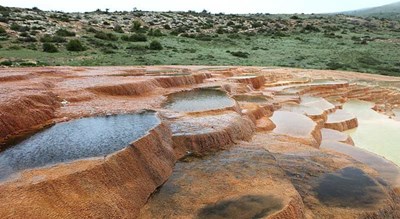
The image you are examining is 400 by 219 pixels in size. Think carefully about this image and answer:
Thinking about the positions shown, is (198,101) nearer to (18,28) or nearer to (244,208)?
(244,208)

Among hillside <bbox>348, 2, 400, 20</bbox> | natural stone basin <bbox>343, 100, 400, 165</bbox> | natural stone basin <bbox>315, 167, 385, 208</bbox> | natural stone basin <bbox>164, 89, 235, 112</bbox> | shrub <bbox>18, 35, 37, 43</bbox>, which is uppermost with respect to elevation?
natural stone basin <bbox>315, 167, 385, 208</bbox>

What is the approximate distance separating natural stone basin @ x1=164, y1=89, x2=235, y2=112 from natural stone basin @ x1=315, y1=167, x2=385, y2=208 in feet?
9.23

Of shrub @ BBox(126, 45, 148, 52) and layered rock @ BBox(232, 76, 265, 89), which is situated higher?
layered rock @ BBox(232, 76, 265, 89)

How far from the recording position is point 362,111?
1265cm

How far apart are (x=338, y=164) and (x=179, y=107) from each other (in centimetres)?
321

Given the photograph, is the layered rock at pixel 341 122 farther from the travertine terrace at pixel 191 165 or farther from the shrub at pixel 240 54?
the shrub at pixel 240 54

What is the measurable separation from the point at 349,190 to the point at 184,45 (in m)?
21.1

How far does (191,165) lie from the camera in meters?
5.59

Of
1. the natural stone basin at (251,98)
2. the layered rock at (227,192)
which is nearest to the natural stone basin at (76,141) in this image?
the layered rock at (227,192)

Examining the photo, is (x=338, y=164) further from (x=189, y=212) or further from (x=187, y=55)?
(x=187, y=55)

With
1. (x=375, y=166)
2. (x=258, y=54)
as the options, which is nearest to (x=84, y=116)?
(x=375, y=166)

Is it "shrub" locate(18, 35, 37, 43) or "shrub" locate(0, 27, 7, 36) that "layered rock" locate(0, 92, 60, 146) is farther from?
"shrub" locate(0, 27, 7, 36)

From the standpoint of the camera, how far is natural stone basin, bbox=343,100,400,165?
8.68m

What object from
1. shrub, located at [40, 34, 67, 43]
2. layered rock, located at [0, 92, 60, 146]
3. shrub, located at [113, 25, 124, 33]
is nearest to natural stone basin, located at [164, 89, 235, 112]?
layered rock, located at [0, 92, 60, 146]
